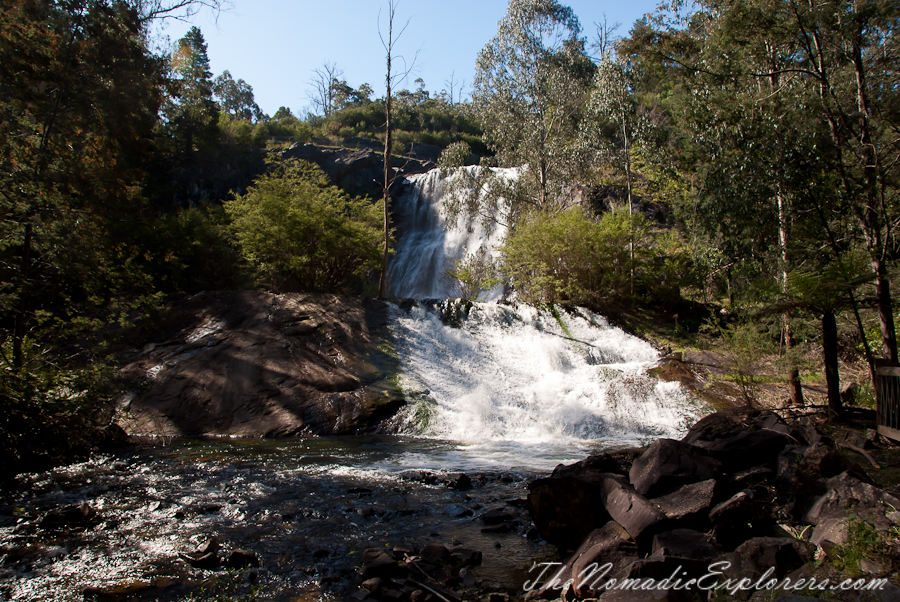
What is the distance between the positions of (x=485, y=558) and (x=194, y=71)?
47197 mm

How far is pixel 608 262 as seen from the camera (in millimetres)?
17641

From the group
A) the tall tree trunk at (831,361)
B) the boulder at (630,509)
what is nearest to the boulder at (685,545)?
the boulder at (630,509)

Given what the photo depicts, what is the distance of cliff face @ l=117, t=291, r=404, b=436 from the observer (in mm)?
10508

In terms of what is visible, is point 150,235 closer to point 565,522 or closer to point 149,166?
point 149,166

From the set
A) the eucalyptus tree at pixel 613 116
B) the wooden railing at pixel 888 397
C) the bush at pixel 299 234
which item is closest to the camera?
the wooden railing at pixel 888 397

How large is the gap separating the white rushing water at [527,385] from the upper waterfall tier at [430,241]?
25.9 ft

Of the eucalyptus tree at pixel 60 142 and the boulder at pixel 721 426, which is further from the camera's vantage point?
the eucalyptus tree at pixel 60 142

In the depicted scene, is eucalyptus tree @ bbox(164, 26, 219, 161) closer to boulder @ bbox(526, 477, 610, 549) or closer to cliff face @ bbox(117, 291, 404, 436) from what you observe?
cliff face @ bbox(117, 291, 404, 436)

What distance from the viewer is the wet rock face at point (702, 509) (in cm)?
316

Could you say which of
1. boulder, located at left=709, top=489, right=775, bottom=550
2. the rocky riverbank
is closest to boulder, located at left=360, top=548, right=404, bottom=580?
the rocky riverbank

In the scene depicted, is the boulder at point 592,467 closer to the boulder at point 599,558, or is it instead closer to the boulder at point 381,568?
the boulder at point 599,558

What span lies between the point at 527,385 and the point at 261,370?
6122mm

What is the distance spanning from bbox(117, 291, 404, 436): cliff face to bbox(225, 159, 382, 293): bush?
6.95 ft

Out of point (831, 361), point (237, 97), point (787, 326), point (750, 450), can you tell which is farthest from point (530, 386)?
point (237, 97)
